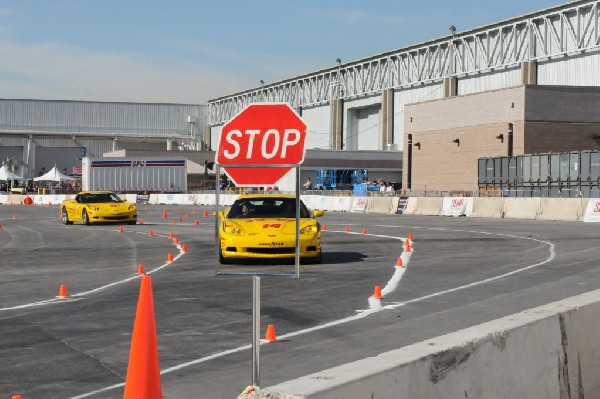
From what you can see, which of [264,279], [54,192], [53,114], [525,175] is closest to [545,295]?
[264,279]

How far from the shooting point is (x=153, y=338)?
573cm

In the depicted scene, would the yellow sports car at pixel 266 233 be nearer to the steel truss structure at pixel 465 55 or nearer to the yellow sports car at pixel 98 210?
the yellow sports car at pixel 98 210

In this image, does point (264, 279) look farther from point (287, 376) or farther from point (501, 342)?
point (501, 342)

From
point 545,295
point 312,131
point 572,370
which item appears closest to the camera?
point 572,370

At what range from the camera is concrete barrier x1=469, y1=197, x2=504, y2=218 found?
1791 inches

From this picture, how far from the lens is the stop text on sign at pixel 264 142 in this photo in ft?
27.4

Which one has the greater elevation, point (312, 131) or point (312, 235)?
point (312, 131)

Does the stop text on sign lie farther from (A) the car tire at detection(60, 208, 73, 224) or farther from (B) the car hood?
(A) the car tire at detection(60, 208, 73, 224)

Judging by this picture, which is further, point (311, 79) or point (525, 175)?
point (311, 79)

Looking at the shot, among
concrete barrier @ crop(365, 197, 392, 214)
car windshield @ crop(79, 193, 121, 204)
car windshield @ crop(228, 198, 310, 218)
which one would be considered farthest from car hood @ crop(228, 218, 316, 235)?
concrete barrier @ crop(365, 197, 392, 214)

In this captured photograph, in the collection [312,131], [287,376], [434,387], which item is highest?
[312,131]

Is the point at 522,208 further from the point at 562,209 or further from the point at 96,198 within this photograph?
the point at 96,198

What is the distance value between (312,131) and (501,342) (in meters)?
104

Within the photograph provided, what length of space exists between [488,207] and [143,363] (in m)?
41.9
